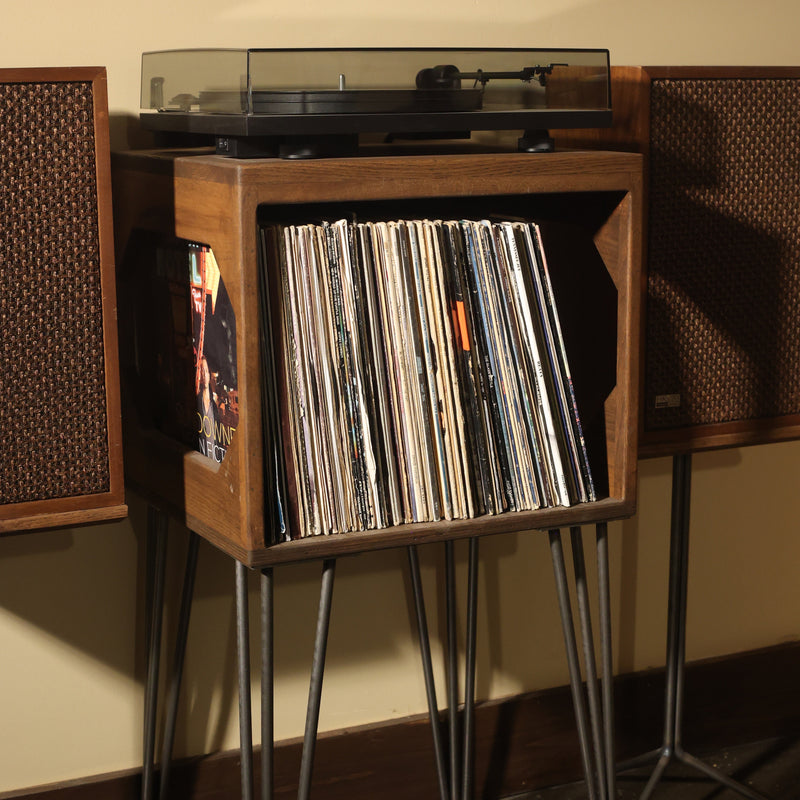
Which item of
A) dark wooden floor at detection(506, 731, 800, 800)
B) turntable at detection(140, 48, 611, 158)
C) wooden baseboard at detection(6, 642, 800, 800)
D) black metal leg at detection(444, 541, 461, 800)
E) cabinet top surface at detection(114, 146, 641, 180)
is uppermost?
turntable at detection(140, 48, 611, 158)

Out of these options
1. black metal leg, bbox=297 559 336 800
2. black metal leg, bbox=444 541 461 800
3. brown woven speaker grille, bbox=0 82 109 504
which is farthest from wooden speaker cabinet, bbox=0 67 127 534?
black metal leg, bbox=444 541 461 800

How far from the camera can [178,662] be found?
5.10 feet

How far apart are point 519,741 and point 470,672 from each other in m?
0.22

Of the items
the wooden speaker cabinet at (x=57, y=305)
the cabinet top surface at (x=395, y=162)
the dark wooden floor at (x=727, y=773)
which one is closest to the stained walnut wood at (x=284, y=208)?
the cabinet top surface at (x=395, y=162)

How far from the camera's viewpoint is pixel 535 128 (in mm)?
1247

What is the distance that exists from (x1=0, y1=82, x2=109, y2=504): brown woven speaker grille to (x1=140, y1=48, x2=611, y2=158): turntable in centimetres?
15

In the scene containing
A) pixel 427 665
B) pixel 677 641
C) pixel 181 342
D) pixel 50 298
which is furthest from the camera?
pixel 677 641

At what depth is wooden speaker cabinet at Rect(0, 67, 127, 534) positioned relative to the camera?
1.10 meters

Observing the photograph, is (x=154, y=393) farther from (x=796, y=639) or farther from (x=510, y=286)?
(x=796, y=639)

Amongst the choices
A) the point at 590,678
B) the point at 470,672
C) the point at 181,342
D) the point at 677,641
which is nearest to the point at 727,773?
the point at 677,641

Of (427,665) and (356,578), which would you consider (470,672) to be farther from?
(356,578)

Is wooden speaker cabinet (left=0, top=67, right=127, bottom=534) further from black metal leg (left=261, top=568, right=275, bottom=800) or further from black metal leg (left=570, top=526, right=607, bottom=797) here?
black metal leg (left=570, top=526, right=607, bottom=797)

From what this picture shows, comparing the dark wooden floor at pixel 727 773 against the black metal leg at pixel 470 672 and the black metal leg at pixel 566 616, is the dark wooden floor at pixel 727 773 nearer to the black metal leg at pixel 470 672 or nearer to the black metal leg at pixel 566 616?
the black metal leg at pixel 470 672

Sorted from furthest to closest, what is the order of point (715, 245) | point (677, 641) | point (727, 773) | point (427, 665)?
point (727, 773) < point (677, 641) < point (427, 665) < point (715, 245)
